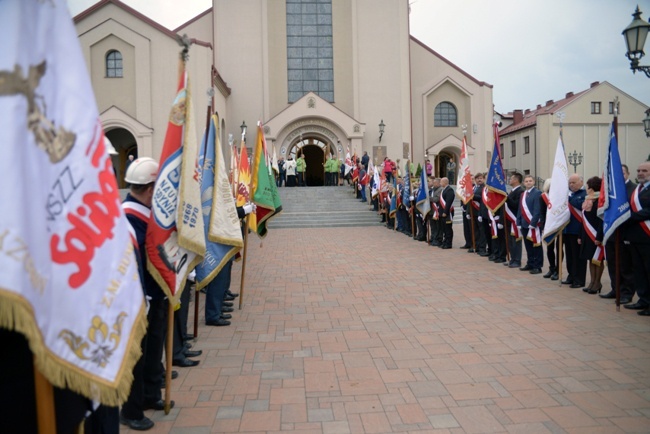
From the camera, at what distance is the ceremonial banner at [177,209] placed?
3.66m

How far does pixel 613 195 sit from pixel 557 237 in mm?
2471

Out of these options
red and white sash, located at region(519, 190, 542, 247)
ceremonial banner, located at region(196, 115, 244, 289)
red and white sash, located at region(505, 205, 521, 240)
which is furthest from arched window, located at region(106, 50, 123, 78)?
ceremonial banner, located at region(196, 115, 244, 289)

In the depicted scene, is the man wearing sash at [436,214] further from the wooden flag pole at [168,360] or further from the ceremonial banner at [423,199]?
the wooden flag pole at [168,360]

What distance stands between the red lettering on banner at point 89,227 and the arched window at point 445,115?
110 feet

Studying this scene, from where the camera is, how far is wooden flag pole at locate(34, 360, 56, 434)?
185cm

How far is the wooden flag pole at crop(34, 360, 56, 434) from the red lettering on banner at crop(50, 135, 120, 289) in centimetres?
38

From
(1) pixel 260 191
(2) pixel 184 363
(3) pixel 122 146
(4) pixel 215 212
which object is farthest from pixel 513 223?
(3) pixel 122 146

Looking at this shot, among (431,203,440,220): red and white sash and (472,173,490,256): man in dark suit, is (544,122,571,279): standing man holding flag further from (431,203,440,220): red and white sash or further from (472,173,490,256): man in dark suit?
(431,203,440,220): red and white sash

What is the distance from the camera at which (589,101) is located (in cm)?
4103

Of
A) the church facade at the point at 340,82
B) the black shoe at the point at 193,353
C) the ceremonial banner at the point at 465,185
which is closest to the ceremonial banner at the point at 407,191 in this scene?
the ceremonial banner at the point at 465,185

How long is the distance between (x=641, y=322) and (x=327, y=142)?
86.8ft

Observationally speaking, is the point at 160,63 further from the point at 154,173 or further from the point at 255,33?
the point at 154,173

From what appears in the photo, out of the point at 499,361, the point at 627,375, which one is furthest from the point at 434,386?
the point at 627,375

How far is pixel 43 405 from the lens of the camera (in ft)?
6.08
